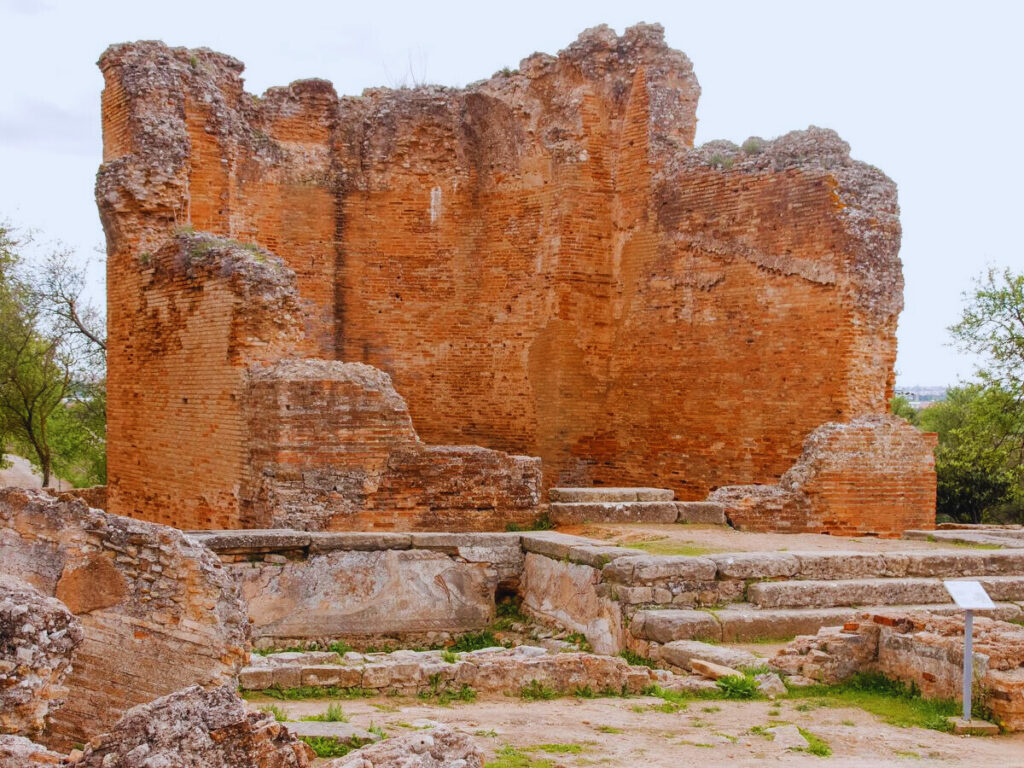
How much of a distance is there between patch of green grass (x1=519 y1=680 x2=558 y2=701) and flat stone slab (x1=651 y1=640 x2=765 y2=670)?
1.14 metres

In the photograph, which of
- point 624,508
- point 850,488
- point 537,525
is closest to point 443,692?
point 537,525

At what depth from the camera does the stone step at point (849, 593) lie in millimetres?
8547

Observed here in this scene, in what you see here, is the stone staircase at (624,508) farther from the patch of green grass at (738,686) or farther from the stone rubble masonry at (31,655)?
the stone rubble masonry at (31,655)

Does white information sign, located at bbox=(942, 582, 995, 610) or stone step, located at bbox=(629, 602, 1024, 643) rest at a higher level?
white information sign, located at bbox=(942, 582, 995, 610)

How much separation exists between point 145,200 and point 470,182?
196 inches

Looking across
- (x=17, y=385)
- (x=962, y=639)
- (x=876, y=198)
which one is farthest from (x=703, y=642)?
(x=17, y=385)

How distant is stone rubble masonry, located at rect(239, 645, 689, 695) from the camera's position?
6.66 metres

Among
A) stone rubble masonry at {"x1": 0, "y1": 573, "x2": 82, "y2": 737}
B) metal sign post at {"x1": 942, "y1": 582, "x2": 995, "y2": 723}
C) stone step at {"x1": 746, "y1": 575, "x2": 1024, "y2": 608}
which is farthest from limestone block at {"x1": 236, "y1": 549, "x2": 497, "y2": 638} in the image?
stone rubble masonry at {"x1": 0, "y1": 573, "x2": 82, "y2": 737}

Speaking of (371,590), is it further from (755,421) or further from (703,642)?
(755,421)

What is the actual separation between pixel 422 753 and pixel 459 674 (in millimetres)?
2702

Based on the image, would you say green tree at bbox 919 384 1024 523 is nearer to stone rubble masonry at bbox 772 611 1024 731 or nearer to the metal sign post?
stone rubble masonry at bbox 772 611 1024 731

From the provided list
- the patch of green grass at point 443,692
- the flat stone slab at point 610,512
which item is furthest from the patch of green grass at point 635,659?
the flat stone slab at point 610,512

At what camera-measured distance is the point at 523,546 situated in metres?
10.2

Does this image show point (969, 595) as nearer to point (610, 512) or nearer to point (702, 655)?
point (702, 655)
